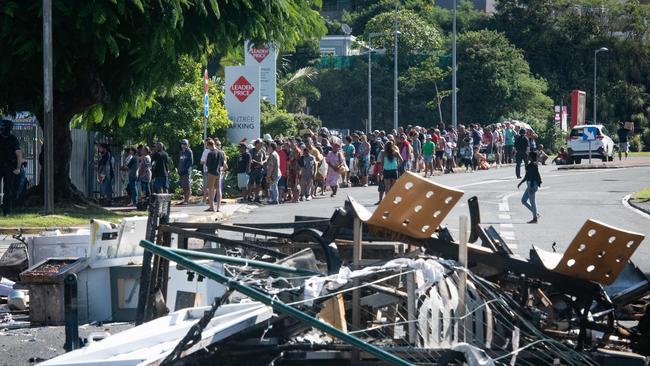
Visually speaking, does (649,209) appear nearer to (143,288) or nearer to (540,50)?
(143,288)

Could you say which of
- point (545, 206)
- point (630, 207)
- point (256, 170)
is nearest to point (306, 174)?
point (256, 170)

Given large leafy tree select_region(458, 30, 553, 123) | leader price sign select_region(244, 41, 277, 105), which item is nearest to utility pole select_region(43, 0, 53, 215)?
leader price sign select_region(244, 41, 277, 105)

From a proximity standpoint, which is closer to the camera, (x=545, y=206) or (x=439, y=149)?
(x=545, y=206)

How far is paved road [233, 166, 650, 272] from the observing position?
789 inches

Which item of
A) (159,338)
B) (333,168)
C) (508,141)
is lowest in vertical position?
(159,338)

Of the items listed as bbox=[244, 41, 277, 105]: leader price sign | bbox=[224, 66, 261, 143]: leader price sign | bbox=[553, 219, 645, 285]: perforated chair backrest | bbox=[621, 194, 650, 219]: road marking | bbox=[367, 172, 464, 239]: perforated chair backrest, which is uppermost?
bbox=[244, 41, 277, 105]: leader price sign

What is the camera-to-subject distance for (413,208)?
7.53 m

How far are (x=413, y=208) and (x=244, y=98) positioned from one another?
83.6 feet

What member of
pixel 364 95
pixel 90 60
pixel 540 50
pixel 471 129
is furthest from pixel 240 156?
pixel 540 50

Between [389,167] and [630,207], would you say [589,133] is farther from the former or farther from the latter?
[389,167]

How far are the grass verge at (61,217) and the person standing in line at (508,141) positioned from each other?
2413 centimetres

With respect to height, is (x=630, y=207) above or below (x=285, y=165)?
below

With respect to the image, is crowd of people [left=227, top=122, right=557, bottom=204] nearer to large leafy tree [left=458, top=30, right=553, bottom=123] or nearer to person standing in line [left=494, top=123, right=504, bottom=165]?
person standing in line [left=494, top=123, right=504, bottom=165]

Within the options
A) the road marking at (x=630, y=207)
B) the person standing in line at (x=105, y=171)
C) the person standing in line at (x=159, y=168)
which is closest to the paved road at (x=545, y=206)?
the road marking at (x=630, y=207)
